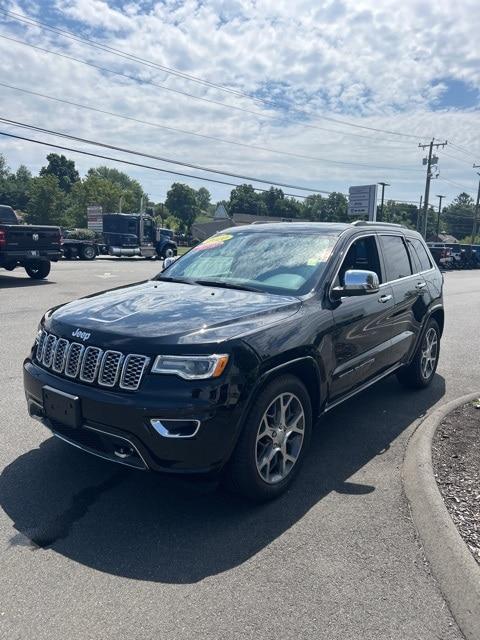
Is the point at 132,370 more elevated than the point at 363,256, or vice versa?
the point at 363,256

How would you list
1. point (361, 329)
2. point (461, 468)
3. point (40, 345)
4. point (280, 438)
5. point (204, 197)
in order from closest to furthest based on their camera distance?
point (280, 438), point (40, 345), point (461, 468), point (361, 329), point (204, 197)

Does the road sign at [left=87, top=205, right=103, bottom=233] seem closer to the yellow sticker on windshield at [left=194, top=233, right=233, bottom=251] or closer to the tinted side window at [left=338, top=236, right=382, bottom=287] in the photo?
the yellow sticker on windshield at [left=194, top=233, right=233, bottom=251]

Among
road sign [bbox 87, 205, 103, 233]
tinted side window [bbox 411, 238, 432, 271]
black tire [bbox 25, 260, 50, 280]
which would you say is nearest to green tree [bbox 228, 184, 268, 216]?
road sign [bbox 87, 205, 103, 233]

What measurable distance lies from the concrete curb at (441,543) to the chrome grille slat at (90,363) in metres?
2.11

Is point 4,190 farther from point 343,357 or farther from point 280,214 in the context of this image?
point 343,357

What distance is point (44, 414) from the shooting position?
334cm

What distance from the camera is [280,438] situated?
340 cm

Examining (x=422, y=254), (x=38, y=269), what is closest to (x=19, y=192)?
(x=38, y=269)

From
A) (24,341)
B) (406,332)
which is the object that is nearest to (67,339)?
(406,332)

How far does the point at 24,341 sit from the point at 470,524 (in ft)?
20.5

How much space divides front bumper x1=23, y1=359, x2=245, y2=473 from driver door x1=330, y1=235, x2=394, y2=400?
4.06ft

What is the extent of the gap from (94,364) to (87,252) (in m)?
26.0

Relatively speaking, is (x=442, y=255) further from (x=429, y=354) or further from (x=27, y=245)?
(x=429, y=354)

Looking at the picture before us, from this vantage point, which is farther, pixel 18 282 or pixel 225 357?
pixel 18 282
